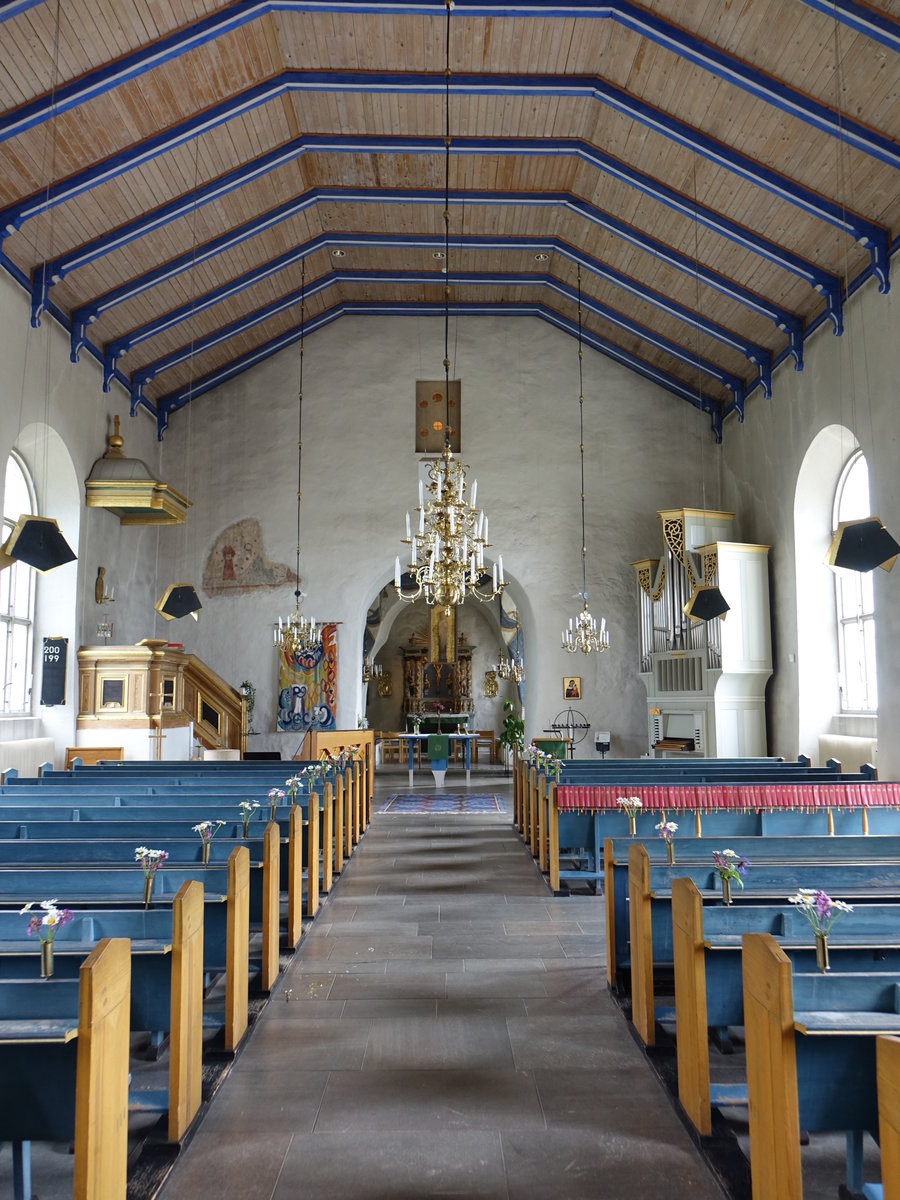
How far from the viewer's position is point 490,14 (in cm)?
851

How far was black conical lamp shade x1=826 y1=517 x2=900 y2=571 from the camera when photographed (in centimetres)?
785

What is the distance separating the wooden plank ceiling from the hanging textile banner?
5013mm

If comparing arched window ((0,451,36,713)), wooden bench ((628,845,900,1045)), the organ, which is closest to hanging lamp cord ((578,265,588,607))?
the organ

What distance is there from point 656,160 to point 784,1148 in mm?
10392

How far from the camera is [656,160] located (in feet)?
34.0

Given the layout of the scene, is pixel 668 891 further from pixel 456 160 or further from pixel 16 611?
pixel 456 160

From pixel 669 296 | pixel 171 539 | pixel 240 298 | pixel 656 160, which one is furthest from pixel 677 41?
pixel 171 539

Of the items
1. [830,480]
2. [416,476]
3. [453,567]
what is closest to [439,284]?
[416,476]

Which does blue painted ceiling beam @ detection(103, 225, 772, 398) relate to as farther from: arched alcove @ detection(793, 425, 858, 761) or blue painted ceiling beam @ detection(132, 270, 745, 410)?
arched alcove @ detection(793, 425, 858, 761)

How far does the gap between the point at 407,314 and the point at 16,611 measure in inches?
326

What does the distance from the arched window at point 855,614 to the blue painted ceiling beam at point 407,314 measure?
4115 millimetres

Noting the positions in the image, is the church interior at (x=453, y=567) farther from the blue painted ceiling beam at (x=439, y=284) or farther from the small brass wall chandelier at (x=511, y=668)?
the small brass wall chandelier at (x=511, y=668)

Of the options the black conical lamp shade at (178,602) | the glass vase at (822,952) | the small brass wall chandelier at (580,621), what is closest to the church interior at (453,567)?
the glass vase at (822,952)

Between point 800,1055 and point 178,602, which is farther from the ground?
point 178,602
